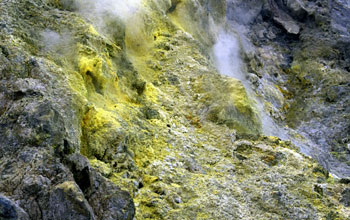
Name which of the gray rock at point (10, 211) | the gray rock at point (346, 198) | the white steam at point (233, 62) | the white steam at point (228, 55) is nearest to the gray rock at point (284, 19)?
the white steam at point (233, 62)

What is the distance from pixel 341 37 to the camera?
3212 cm

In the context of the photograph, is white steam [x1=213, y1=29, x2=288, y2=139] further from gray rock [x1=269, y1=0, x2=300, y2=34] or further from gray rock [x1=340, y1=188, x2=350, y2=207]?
gray rock [x1=340, y1=188, x2=350, y2=207]

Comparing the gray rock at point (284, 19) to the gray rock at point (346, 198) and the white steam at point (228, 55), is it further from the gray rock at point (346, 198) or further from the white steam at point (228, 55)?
the gray rock at point (346, 198)

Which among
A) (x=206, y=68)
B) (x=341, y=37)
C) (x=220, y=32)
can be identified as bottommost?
(x=206, y=68)

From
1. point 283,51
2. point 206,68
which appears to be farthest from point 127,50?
point 283,51

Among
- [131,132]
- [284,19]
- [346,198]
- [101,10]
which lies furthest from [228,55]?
[131,132]

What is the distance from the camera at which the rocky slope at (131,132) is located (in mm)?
7816

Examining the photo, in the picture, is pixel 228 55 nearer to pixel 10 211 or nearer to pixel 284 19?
pixel 284 19

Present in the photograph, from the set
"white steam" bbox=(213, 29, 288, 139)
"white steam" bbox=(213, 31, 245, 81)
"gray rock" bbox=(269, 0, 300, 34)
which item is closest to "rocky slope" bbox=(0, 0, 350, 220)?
"white steam" bbox=(213, 29, 288, 139)

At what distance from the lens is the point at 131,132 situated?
1149 centimetres

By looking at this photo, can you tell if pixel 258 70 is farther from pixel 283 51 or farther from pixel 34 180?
pixel 34 180

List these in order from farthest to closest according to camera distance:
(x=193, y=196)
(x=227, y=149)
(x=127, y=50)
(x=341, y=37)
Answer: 1. (x=341, y=37)
2. (x=127, y=50)
3. (x=227, y=149)
4. (x=193, y=196)

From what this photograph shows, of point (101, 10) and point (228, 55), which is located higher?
point (228, 55)

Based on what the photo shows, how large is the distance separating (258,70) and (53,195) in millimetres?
23618
